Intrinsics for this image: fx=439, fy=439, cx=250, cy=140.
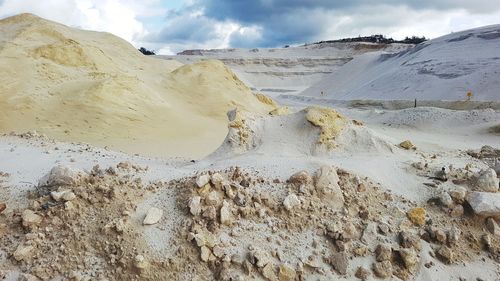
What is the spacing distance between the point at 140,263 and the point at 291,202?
1.17 m

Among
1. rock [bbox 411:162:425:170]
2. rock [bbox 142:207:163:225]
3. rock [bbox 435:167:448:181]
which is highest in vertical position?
rock [bbox 142:207:163:225]

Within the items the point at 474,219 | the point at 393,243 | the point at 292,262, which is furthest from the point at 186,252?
the point at 474,219

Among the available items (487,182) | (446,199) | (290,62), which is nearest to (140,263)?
(446,199)

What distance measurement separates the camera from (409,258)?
3.05 m

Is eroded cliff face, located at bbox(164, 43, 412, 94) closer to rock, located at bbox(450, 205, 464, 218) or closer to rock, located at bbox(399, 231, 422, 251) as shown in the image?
rock, located at bbox(450, 205, 464, 218)

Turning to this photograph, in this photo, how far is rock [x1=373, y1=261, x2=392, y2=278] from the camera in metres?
2.96

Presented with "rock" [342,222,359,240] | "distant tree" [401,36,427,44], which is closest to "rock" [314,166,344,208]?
"rock" [342,222,359,240]

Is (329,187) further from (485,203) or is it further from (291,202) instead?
(485,203)

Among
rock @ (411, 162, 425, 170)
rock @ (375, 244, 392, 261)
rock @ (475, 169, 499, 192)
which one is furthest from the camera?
rock @ (411, 162, 425, 170)

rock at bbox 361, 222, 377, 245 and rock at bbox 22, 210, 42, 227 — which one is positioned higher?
rock at bbox 22, 210, 42, 227

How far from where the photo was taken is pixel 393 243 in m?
3.18

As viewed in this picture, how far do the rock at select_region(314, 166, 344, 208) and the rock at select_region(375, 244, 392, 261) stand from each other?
0.45m

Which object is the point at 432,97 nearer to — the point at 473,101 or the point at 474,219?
the point at 473,101

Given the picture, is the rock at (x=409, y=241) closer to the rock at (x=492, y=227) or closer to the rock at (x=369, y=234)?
the rock at (x=369, y=234)
